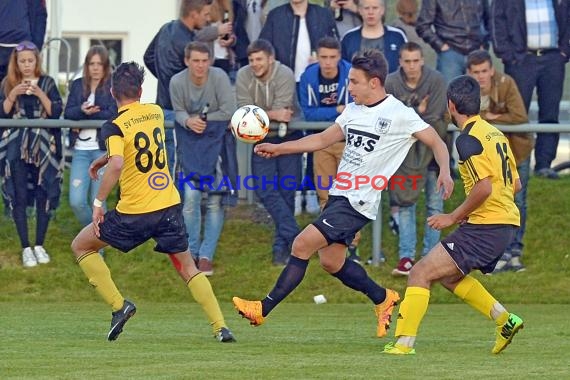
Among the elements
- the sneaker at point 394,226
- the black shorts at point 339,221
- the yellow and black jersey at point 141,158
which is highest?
the yellow and black jersey at point 141,158

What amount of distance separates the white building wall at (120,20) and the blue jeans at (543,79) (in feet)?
33.0

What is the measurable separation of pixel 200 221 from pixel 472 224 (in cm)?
554

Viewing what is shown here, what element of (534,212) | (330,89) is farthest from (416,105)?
(534,212)

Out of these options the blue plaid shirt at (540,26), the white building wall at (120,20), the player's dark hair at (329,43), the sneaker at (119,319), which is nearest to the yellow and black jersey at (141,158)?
the sneaker at (119,319)

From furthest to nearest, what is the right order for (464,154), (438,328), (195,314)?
(195,314)
(438,328)
(464,154)

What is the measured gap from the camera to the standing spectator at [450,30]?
51.0ft

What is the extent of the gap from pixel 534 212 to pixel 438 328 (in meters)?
4.32

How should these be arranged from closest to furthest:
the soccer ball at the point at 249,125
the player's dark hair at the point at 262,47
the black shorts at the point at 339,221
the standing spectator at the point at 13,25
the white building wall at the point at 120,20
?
the black shorts at the point at 339,221 → the soccer ball at the point at 249,125 → the player's dark hair at the point at 262,47 → the standing spectator at the point at 13,25 → the white building wall at the point at 120,20

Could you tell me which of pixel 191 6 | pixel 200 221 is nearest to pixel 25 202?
pixel 200 221

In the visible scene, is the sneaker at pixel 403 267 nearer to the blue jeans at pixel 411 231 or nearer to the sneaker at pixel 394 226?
the blue jeans at pixel 411 231

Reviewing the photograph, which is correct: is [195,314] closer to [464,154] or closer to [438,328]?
[438,328]

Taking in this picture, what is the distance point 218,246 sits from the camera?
15688 mm

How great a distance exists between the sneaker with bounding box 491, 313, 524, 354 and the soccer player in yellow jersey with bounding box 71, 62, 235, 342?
212 cm

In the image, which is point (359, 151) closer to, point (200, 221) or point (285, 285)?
point (285, 285)
